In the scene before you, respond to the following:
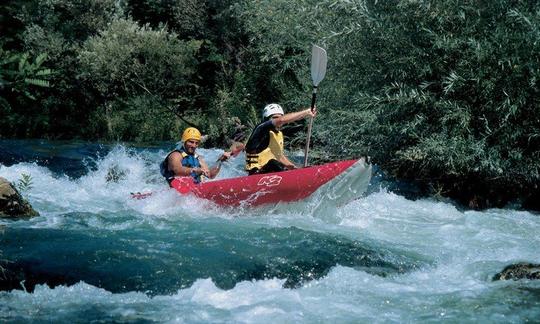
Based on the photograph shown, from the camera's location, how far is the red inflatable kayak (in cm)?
735

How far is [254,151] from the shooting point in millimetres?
8125

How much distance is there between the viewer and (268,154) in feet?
26.8

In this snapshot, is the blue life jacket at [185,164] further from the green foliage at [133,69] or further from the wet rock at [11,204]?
the green foliage at [133,69]

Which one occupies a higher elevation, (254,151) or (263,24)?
(263,24)

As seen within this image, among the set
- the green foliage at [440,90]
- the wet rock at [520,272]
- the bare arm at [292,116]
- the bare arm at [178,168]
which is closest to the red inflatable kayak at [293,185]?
the bare arm at [178,168]

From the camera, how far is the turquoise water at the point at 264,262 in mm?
4535

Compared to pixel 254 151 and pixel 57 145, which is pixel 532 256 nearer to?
pixel 254 151

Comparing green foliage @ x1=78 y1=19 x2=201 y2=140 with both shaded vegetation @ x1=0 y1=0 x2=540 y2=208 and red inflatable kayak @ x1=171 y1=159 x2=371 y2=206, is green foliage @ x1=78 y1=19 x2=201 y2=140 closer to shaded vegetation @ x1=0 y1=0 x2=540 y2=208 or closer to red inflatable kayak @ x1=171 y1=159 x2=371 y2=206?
shaded vegetation @ x1=0 y1=0 x2=540 y2=208

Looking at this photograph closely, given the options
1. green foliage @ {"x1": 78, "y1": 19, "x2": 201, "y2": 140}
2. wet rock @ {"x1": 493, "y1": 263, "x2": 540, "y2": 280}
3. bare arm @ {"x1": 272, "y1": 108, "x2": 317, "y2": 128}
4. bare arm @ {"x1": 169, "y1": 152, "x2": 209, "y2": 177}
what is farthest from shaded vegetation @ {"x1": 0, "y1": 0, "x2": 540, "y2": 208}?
wet rock @ {"x1": 493, "y1": 263, "x2": 540, "y2": 280}

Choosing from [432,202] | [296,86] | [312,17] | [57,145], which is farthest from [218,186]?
[57,145]

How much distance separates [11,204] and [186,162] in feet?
7.51

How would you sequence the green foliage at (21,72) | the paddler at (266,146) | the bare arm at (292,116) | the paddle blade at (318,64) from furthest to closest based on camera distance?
the paddle blade at (318,64) → the paddler at (266,146) → the bare arm at (292,116) → the green foliage at (21,72)

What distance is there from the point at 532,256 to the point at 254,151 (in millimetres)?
3479

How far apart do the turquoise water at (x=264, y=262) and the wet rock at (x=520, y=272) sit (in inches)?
4.7
